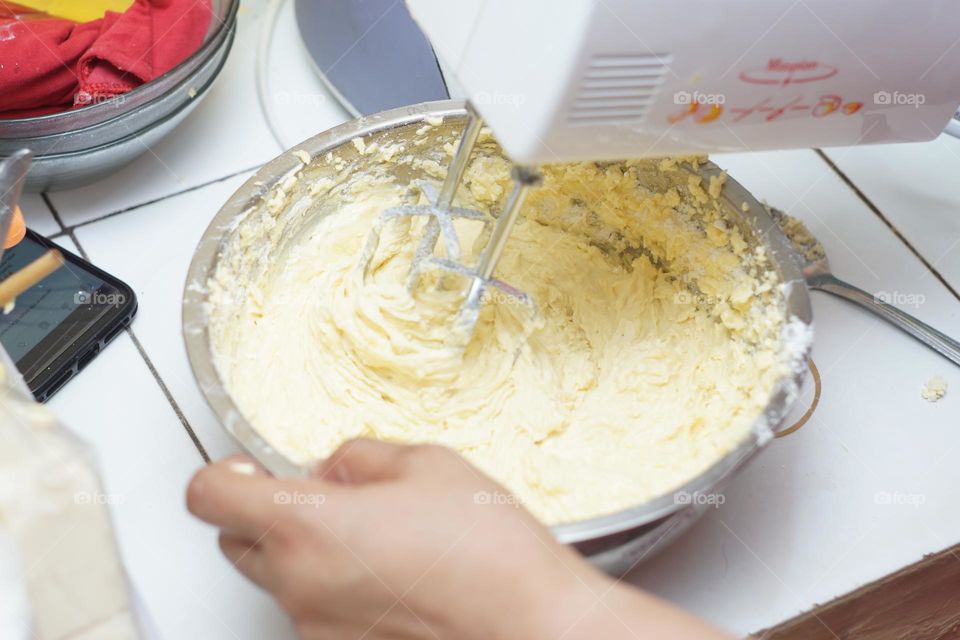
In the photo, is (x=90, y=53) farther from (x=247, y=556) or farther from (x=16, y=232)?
(x=247, y=556)

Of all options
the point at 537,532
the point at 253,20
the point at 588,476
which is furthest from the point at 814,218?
the point at 253,20

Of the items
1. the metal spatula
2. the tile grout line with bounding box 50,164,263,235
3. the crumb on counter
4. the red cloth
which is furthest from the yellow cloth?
the crumb on counter

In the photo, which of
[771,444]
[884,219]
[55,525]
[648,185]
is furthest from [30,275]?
[884,219]

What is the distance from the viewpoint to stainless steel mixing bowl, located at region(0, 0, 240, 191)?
86cm

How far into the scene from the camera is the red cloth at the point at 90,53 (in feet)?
2.96

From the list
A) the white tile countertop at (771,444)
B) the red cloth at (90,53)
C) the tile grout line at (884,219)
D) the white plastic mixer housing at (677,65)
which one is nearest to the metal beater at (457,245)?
the white plastic mixer housing at (677,65)

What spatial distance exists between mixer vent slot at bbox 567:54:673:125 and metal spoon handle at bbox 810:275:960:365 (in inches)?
18.1

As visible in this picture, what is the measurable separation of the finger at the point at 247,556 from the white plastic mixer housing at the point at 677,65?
31 centimetres

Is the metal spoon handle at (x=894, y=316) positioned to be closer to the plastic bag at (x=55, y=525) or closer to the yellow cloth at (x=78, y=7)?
the plastic bag at (x=55, y=525)

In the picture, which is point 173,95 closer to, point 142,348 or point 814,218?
point 142,348

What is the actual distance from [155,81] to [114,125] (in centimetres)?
6

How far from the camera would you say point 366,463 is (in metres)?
0.59

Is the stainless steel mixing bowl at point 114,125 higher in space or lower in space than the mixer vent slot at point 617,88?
lower

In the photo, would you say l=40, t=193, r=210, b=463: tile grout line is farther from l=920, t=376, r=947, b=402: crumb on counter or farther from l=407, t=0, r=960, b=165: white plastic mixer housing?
l=920, t=376, r=947, b=402: crumb on counter
